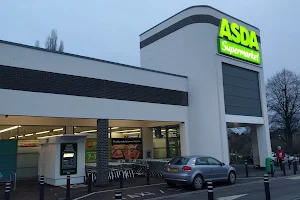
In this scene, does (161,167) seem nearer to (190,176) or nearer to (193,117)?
(193,117)

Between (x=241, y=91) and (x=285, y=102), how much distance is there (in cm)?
2577

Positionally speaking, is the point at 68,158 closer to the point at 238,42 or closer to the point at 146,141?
the point at 146,141

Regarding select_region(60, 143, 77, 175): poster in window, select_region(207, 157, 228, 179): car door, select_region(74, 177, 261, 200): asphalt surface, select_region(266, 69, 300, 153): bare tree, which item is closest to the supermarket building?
select_region(60, 143, 77, 175): poster in window

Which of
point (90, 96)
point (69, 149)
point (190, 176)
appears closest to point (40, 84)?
point (90, 96)

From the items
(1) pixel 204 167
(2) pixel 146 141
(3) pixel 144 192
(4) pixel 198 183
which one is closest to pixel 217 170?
(1) pixel 204 167

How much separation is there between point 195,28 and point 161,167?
1016 cm

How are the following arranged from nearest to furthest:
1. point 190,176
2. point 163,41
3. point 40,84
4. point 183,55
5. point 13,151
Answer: point 190,176
point 40,84
point 13,151
point 183,55
point 163,41

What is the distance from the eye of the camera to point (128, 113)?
16375 mm

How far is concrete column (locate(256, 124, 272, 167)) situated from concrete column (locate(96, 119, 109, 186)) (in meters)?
13.6

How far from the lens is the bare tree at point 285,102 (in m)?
43.4

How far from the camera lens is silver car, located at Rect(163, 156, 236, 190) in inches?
493

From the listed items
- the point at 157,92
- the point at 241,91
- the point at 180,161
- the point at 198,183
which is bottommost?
the point at 198,183

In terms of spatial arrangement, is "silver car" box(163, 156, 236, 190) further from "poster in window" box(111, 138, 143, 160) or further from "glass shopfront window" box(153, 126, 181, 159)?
"poster in window" box(111, 138, 143, 160)

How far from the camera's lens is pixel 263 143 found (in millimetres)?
22562
